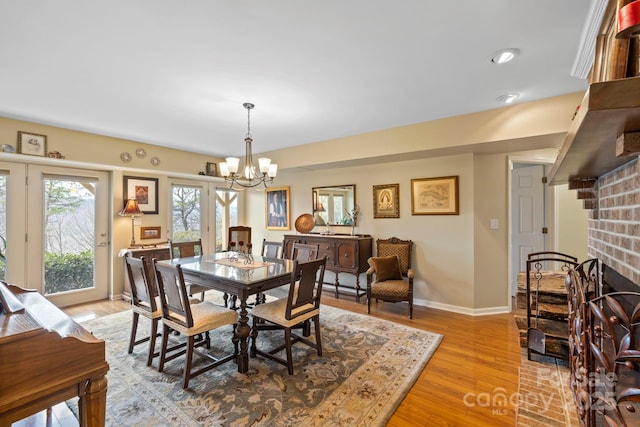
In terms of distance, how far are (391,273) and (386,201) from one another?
3.69 feet

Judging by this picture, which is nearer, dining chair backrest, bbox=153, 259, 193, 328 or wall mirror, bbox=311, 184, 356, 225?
dining chair backrest, bbox=153, 259, 193, 328

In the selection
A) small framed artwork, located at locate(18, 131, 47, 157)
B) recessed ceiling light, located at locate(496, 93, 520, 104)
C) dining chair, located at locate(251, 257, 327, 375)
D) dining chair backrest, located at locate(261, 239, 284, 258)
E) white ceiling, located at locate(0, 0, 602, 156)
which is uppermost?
white ceiling, located at locate(0, 0, 602, 156)

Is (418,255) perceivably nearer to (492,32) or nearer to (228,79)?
(492,32)

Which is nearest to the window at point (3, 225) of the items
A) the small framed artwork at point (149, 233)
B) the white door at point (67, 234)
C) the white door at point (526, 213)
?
the white door at point (67, 234)

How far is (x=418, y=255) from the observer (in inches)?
163

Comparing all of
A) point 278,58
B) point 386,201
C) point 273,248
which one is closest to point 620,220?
point 278,58

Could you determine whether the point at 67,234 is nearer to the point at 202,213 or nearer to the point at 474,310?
the point at 202,213

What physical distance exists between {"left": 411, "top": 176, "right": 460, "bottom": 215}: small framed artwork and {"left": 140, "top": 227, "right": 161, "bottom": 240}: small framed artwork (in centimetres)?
421

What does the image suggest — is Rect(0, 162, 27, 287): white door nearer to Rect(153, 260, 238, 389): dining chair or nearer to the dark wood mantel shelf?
Rect(153, 260, 238, 389): dining chair

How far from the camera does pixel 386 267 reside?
13.0 ft

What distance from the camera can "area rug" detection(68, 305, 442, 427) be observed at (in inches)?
73.2

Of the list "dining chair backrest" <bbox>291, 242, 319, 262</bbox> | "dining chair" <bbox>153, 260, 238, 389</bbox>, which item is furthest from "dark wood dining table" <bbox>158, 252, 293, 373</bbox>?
"dining chair backrest" <bbox>291, 242, 319, 262</bbox>

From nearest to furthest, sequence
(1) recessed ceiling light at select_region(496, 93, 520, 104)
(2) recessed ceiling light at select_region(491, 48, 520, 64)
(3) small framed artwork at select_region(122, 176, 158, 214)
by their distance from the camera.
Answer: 1. (2) recessed ceiling light at select_region(491, 48, 520, 64)
2. (1) recessed ceiling light at select_region(496, 93, 520, 104)
3. (3) small framed artwork at select_region(122, 176, 158, 214)

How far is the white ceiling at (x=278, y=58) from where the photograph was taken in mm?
1635
